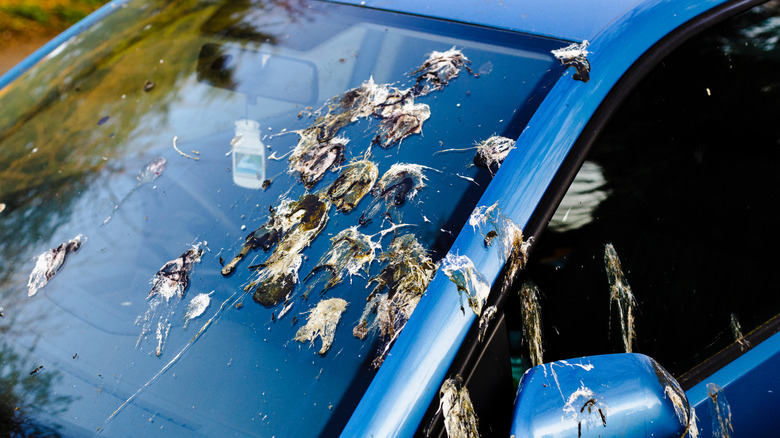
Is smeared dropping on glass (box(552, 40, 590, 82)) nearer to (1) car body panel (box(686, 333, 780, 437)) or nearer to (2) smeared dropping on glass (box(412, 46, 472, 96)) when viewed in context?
(2) smeared dropping on glass (box(412, 46, 472, 96))

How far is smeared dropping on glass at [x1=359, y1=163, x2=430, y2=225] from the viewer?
3.73ft

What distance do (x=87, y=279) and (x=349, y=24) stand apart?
97 cm

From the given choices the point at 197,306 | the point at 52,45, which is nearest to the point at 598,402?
the point at 197,306

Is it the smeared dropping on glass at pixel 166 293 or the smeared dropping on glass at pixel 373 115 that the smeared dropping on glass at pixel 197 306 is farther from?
the smeared dropping on glass at pixel 373 115

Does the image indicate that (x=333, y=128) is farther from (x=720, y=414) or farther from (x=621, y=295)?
(x=720, y=414)

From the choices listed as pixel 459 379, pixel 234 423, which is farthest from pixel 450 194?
pixel 234 423

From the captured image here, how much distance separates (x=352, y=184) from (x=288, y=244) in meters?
0.19

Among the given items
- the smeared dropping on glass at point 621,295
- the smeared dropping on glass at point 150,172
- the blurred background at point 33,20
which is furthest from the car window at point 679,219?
the blurred background at point 33,20

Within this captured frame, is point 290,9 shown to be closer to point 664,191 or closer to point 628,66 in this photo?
point 628,66

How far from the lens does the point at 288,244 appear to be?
1134mm

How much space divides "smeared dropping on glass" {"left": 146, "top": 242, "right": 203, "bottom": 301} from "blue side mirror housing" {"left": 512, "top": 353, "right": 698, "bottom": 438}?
0.70 meters

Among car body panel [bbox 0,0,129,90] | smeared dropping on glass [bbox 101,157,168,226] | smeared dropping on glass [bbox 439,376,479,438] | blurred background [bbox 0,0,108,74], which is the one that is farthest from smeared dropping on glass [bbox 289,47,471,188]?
blurred background [bbox 0,0,108,74]

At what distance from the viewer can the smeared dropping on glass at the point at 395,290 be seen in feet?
3.10

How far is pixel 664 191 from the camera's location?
3.88 feet
